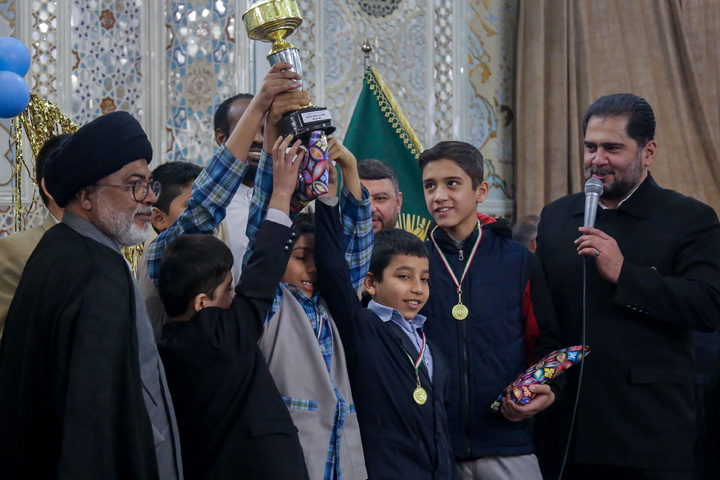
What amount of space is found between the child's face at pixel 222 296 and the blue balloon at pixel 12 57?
3.56ft

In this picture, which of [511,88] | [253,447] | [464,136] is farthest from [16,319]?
[511,88]

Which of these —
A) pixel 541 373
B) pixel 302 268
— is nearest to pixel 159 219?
pixel 302 268

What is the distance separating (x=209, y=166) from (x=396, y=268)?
2.29ft

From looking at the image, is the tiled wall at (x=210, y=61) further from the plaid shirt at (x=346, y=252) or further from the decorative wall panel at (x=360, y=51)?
the plaid shirt at (x=346, y=252)

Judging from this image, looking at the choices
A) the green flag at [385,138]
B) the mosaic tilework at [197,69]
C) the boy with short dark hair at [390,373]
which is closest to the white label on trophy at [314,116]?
the boy with short dark hair at [390,373]

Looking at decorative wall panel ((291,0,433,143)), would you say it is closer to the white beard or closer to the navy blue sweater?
the navy blue sweater

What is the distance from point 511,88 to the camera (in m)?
5.83

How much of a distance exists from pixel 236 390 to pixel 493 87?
4.19 metres

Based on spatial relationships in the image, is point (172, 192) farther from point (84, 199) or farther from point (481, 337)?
point (481, 337)

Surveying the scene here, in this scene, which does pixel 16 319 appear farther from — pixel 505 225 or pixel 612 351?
pixel 612 351

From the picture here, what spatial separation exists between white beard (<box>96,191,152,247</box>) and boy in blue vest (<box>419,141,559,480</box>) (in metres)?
1.04

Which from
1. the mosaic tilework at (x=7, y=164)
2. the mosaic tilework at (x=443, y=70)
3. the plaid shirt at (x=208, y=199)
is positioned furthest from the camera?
the mosaic tilework at (x=443, y=70)

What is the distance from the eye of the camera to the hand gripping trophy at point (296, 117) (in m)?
2.19

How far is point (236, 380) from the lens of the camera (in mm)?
2041
